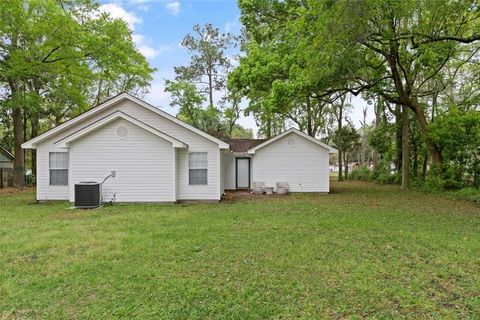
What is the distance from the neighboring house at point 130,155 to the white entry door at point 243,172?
5222 millimetres

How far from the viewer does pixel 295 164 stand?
16.0 metres

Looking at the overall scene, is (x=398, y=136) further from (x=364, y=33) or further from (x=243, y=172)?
(x=364, y=33)

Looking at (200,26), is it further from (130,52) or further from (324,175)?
(324,175)

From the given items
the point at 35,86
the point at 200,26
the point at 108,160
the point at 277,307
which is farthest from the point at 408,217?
the point at 200,26

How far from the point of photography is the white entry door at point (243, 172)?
1805cm

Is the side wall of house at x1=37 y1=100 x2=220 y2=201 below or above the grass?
above


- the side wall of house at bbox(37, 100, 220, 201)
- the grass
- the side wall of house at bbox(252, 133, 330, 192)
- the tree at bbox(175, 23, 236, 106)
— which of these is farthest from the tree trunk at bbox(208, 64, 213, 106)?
the grass

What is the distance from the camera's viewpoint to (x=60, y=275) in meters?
4.53

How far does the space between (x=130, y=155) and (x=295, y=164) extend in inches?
324

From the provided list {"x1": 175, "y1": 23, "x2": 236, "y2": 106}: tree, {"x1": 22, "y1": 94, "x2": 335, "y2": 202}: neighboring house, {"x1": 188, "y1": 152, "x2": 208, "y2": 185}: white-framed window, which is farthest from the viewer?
{"x1": 175, "y1": 23, "x2": 236, "y2": 106}: tree

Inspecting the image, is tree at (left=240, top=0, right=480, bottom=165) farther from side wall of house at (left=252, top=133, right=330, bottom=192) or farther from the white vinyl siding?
the white vinyl siding

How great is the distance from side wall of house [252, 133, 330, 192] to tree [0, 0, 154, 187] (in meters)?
9.81

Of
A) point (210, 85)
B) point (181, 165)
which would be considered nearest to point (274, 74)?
point (181, 165)

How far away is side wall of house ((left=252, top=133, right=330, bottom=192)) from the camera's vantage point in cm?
1593
